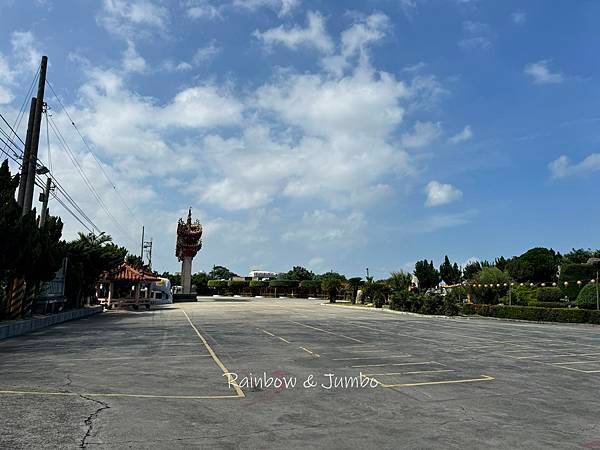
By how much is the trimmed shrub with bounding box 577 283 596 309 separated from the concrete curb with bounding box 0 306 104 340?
132ft

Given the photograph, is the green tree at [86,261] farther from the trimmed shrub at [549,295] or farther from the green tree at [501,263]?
the green tree at [501,263]

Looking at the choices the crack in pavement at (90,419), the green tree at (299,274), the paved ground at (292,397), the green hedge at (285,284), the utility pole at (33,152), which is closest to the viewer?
the crack in pavement at (90,419)

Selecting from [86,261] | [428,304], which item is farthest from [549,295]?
[86,261]

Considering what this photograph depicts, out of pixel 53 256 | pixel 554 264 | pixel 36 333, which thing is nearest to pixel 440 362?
pixel 36 333

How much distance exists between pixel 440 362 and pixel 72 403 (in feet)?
32.9

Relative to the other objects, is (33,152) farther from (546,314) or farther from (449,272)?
(449,272)

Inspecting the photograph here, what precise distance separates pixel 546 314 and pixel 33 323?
34.6 m

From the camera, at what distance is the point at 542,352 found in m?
17.6

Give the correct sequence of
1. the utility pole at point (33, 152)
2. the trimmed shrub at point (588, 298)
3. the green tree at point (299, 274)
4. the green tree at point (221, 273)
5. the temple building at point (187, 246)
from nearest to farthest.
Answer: the utility pole at point (33, 152), the trimmed shrub at point (588, 298), the temple building at point (187, 246), the green tree at point (299, 274), the green tree at point (221, 273)

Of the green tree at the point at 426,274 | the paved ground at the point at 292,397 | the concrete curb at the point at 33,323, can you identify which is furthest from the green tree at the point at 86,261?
the green tree at the point at 426,274

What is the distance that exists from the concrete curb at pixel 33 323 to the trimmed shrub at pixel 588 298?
40.2 meters

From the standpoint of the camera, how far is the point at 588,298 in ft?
137

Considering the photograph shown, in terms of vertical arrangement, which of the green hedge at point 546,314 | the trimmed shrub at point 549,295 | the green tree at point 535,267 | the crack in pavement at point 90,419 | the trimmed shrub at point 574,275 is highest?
the green tree at point 535,267

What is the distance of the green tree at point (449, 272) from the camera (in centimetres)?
13200
